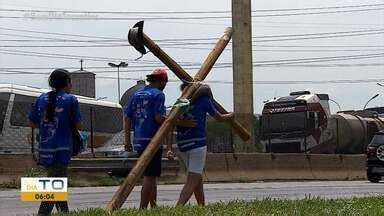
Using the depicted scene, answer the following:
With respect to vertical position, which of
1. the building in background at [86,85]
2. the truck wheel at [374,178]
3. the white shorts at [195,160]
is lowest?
the truck wheel at [374,178]

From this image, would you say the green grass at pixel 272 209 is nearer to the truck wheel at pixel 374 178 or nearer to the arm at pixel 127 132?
the arm at pixel 127 132

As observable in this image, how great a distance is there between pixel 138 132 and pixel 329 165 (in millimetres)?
19924

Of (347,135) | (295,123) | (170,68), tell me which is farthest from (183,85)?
(347,135)

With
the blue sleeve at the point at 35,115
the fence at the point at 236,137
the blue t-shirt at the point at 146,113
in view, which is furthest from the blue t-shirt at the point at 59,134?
the fence at the point at 236,137

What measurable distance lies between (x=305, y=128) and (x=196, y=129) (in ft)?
83.4

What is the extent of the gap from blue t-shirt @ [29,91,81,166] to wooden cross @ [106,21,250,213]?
0.79 meters

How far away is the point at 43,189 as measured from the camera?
25.4ft

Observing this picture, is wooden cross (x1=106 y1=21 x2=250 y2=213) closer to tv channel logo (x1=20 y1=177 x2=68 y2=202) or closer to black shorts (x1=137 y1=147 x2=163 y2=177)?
black shorts (x1=137 y1=147 x2=163 y2=177)

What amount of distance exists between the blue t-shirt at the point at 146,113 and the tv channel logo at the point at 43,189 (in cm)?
139

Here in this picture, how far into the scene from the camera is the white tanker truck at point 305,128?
112 feet

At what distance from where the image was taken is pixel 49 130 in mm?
8094

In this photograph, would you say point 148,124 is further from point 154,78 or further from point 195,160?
point 195,160

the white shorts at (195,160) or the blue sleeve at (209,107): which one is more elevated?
the blue sleeve at (209,107)

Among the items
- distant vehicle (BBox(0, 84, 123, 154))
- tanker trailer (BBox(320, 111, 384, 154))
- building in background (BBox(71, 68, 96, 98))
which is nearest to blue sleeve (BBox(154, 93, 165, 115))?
distant vehicle (BBox(0, 84, 123, 154))
